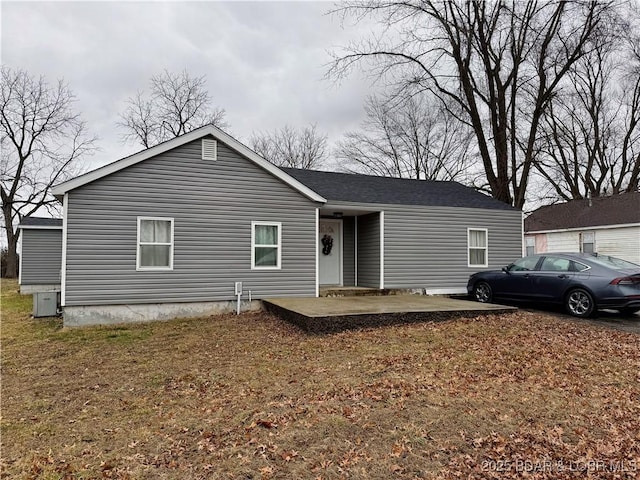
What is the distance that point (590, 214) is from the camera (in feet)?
64.0

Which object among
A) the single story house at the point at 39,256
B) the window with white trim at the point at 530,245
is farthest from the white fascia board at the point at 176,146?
the window with white trim at the point at 530,245

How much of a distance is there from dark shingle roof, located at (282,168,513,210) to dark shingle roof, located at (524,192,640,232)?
322 inches

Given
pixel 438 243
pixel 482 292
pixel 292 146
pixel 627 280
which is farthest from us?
pixel 292 146

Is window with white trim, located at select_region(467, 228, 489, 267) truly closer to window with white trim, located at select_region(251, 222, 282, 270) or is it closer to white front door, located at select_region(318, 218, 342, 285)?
white front door, located at select_region(318, 218, 342, 285)

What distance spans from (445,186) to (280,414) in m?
12.7

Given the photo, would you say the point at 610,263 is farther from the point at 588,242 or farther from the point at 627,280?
the point at 588,242

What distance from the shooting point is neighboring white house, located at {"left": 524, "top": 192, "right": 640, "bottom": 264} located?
17.5 metres

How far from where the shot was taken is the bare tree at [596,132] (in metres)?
23.8

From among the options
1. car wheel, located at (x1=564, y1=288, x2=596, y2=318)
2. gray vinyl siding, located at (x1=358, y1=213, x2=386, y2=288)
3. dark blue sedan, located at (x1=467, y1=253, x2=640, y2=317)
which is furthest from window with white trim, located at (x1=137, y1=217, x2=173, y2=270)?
car wheel, located at (x1=564, y1=288, x2=596, y2=318)

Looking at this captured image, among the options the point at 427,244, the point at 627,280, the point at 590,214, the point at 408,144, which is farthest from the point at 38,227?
the point at 590,214

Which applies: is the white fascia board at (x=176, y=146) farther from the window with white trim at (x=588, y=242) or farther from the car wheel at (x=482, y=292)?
the window with white trim at (x=588, y=242)

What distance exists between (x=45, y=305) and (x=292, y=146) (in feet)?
79.8

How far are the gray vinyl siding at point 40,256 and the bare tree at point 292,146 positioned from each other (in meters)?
16.8

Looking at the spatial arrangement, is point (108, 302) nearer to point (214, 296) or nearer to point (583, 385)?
point (214, 296)
